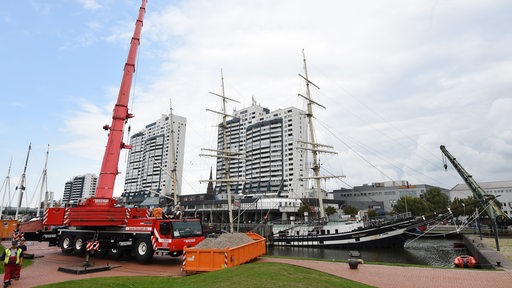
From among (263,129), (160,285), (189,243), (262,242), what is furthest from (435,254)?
(263,129)

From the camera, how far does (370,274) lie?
14.3 m

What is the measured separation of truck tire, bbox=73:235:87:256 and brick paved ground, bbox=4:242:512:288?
159cm

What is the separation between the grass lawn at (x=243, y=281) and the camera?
31.9ft

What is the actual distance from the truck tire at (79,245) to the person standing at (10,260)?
24.7 ft

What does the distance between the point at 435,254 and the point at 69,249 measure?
116 feet

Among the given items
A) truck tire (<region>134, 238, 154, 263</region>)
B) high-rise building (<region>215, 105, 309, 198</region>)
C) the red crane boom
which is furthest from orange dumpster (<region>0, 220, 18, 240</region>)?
high-rise building (<region>215, 105, 309, 198</region>)

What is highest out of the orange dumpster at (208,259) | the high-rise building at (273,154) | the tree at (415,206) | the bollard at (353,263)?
the high-rise building at (273,154)

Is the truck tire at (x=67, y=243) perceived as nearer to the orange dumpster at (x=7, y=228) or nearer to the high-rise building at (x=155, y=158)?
the orange dumpster at (x=7, y=228)

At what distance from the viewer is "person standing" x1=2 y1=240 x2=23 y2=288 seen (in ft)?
36.9

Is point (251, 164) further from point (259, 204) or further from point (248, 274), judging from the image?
point (248, 274)

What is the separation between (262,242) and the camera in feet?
64.4

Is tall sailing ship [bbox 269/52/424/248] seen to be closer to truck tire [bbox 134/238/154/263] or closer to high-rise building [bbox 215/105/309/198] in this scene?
truck tire [bbox 134/238/154/263]

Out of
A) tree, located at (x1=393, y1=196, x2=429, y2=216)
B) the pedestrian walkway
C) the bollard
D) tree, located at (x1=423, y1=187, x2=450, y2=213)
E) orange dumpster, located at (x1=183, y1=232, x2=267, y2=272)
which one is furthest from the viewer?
tree, located at (x1=423, y1=187, x2=450, y2=213)

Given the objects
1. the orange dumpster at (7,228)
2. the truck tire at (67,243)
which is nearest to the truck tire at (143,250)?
the truck tire at (67,243)
